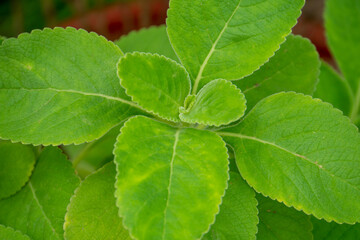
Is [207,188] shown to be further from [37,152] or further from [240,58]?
[37,152]

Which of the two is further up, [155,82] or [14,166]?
[155,82]

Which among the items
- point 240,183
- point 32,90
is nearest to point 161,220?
point 240,183

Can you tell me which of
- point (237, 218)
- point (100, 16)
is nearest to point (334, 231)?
point (237, 218)

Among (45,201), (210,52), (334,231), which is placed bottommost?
(334,231)

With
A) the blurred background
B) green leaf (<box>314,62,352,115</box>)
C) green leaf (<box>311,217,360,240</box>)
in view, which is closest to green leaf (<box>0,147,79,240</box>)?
green leaf (<box>311,217,360,240</box>)

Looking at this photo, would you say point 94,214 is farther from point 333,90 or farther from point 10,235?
point 333,90

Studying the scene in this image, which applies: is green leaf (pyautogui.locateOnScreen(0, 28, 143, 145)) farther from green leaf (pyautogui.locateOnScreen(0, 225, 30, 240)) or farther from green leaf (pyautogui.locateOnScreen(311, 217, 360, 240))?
green leaf (pyautogui.locateOnScreen(311, 217, 360, 240))
